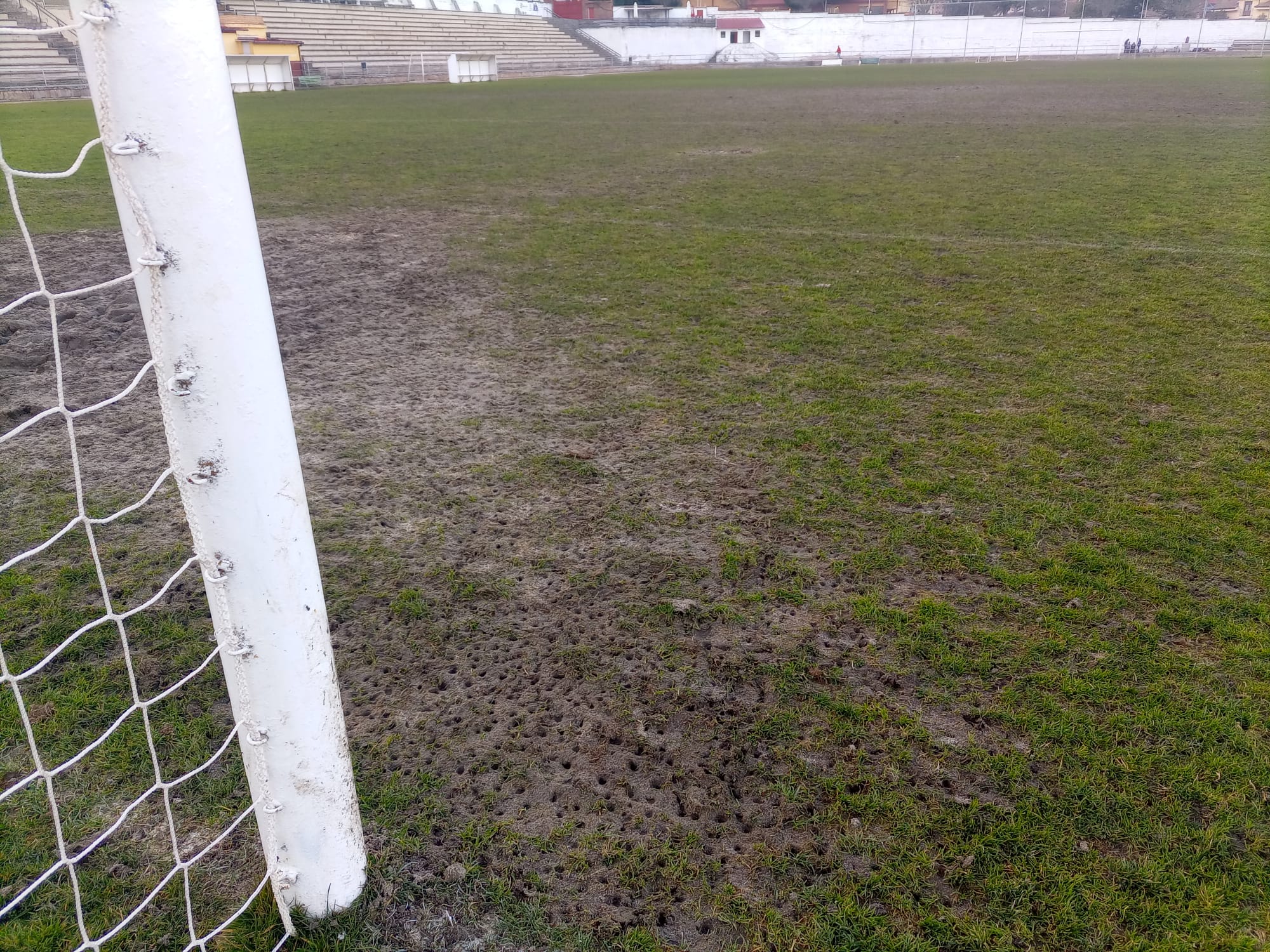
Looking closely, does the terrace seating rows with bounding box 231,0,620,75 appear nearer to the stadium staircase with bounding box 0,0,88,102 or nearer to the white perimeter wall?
the white perimeter wall

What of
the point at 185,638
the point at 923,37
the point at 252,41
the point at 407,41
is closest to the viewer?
the point at 185,638

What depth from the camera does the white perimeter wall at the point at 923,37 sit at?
51.1 m

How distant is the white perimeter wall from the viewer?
51.1 m

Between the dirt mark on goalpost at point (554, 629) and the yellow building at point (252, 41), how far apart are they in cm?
2915

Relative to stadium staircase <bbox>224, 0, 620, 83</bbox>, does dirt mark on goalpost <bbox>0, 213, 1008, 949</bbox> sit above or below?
below

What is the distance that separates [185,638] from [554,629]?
119 centimetres

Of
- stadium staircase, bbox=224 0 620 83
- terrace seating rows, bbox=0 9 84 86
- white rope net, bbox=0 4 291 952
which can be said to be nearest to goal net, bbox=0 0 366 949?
white rope net, bbox=0 4 291 952

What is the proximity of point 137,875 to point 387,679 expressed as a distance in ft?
2.71

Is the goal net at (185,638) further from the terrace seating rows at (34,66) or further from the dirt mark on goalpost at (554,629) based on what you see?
the terrace seating rows at (34,66)

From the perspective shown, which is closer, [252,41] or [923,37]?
[252,41]

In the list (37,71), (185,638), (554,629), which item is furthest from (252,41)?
(554,629)

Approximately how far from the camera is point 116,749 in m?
2.42

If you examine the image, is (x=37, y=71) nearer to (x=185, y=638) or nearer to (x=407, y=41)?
(x=407, y=41)

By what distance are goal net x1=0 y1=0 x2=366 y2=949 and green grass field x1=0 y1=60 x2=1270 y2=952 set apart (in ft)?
0.47
